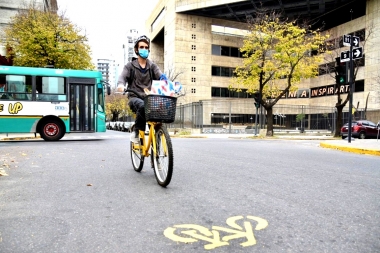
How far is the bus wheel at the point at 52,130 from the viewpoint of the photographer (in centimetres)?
1405

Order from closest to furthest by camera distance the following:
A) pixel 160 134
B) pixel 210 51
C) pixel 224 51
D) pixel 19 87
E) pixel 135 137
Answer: pixel 160 134 < pixel 135 137 < pixel 19 87 < pixel 210 51 < pixel 224 51

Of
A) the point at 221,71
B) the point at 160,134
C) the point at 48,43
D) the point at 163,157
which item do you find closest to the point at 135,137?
the point at 160,134

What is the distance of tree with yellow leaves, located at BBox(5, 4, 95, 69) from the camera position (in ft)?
80.9

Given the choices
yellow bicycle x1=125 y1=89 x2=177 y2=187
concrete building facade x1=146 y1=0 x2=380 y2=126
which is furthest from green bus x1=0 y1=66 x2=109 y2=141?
concrete building facade x1=146 y1=0 x2=380 y2=126

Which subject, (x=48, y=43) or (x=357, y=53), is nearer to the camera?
(x=357, y=53)

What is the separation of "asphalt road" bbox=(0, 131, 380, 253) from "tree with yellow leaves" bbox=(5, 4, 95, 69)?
22646 mm

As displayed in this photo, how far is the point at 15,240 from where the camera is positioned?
2.33 metres

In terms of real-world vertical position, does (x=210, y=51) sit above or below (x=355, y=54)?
above

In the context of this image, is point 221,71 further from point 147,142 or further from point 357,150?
point 147,142

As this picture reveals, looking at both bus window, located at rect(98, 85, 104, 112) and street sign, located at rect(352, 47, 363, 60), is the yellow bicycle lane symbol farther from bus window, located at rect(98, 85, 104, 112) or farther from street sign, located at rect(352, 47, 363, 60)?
street sign, located at rect(352, 47, 363, 60)

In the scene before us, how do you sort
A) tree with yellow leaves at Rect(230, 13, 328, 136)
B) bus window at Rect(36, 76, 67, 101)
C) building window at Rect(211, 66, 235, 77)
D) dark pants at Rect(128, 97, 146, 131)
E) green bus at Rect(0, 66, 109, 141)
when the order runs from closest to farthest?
dark pants at Rect(128, 97, 146, 131) → green bus at Rect(0, 66, 109, 141) → bus window at Rect(36, 76, 67, 101) → tree with yellow leaves at Rect(230, 13, 328, 136) → building window at Rect(211, 66, 235, 77)

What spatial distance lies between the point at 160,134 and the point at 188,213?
1532 millimetres

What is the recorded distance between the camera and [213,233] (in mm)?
2465

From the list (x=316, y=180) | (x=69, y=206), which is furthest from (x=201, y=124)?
(x=69, y=206)
